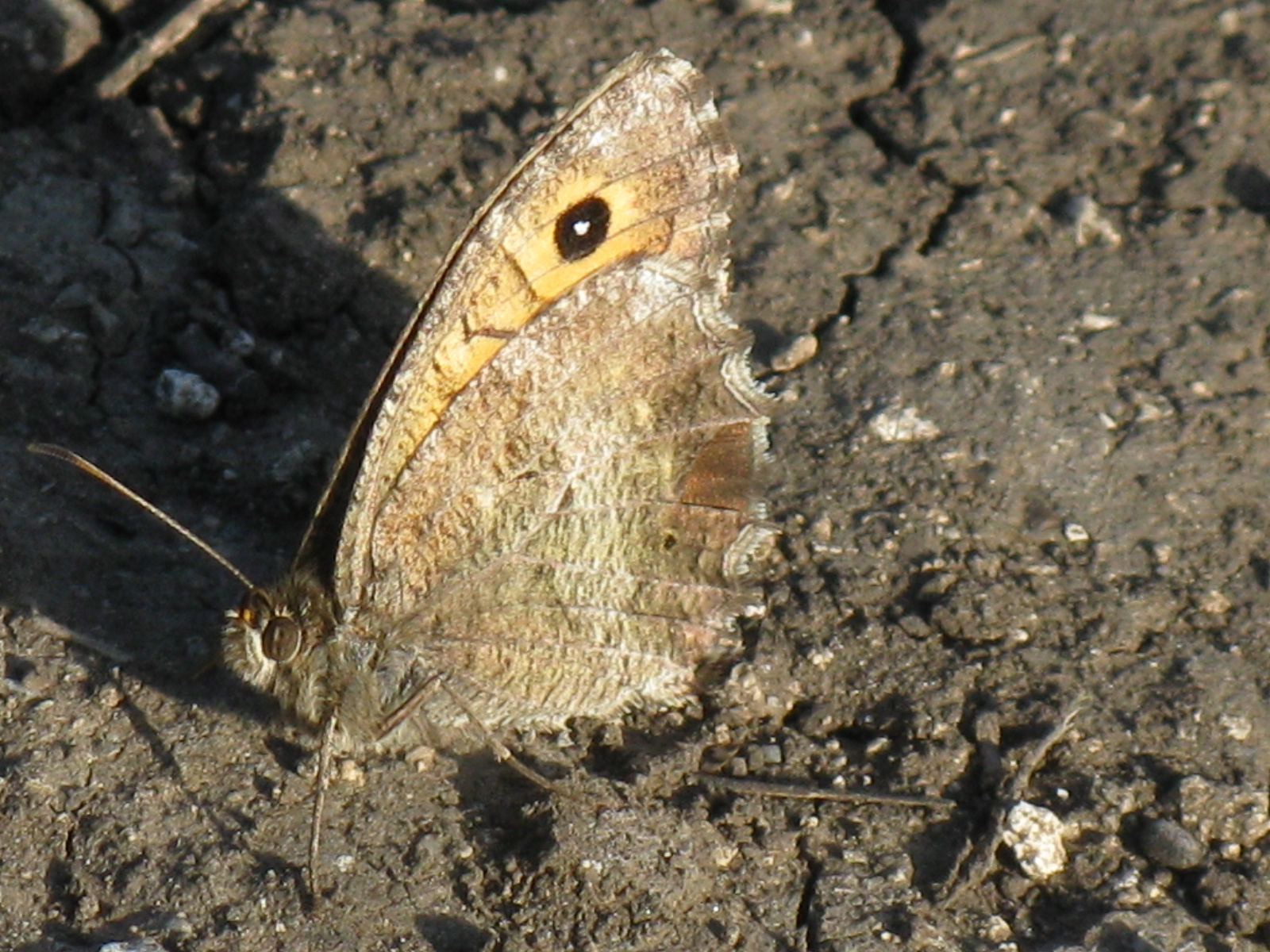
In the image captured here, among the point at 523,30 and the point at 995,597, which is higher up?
the point at 523,30

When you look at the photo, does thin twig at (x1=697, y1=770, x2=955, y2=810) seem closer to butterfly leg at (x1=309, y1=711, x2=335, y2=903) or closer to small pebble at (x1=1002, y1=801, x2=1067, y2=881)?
small pebble at (x1=1002, y1=801, x2=1067, y2=881)

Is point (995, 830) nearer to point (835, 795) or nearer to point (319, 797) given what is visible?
point (835, 795)

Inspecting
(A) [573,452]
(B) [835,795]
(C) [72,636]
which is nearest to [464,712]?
(A) [573,452]

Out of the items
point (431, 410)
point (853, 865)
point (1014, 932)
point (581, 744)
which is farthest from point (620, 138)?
point (1014, 932)

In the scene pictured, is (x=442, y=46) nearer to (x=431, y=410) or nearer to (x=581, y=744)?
(x=431, y=410)

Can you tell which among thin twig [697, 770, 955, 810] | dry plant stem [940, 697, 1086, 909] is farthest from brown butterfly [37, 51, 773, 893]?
dry plant stem [940, 697, 1086, 909]

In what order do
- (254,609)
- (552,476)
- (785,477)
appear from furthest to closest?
(785,477)
(552,476)
(254,609)
